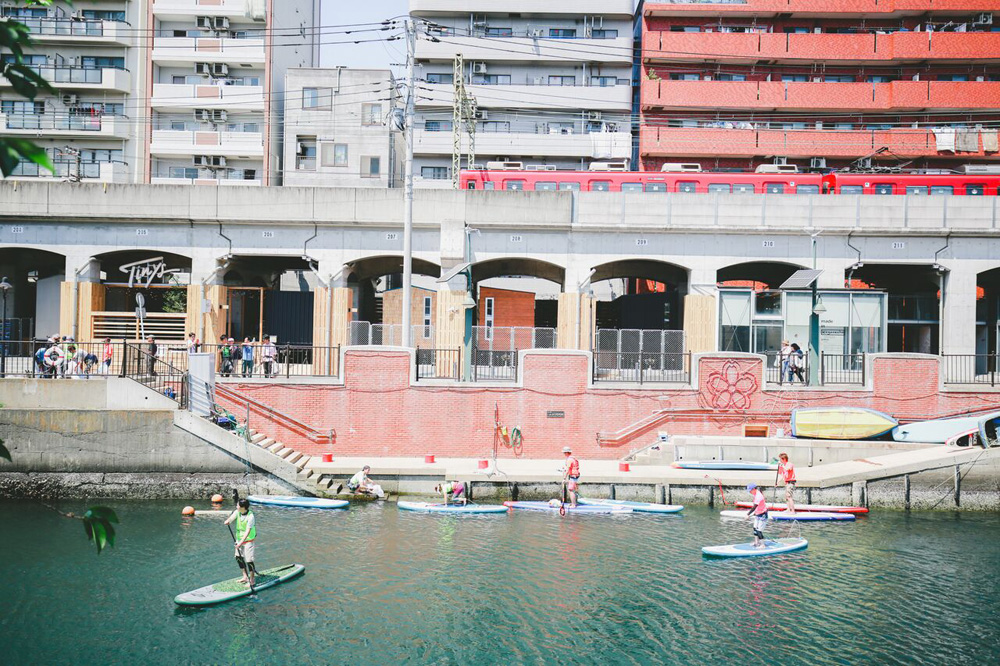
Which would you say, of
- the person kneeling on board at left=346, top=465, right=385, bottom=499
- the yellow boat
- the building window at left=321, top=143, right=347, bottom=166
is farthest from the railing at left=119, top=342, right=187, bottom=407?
the building window at left=321, top=143, right=347, bottom=166

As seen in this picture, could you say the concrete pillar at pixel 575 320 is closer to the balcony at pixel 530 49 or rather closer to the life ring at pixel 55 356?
Result: the life ring at pixel 55 356

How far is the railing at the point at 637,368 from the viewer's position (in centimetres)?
2795

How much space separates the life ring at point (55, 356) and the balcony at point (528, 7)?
3665cm

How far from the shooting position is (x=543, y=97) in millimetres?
54219

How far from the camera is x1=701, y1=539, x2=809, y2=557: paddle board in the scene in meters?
19.4

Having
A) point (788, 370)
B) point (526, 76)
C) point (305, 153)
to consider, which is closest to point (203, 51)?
point (305, 153)

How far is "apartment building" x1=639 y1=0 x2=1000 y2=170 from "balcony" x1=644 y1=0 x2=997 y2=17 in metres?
0.08

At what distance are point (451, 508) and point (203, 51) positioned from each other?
39187 mm

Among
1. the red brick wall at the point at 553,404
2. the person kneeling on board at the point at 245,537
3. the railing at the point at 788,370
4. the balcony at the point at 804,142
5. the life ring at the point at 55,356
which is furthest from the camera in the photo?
the balcony at the point at 804,142

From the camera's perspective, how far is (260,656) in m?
13.8

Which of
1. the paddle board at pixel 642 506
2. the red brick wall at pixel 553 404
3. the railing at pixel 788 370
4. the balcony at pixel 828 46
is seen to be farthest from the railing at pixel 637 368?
the balcony at pixel 828 46

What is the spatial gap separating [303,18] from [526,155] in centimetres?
1869

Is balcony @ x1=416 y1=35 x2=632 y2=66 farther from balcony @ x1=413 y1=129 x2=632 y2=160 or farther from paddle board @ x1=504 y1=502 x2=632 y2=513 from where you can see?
paddle board @ x1=504 y1=502 x2=632 y2=513

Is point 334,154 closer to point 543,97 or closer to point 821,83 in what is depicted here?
point 543,97
